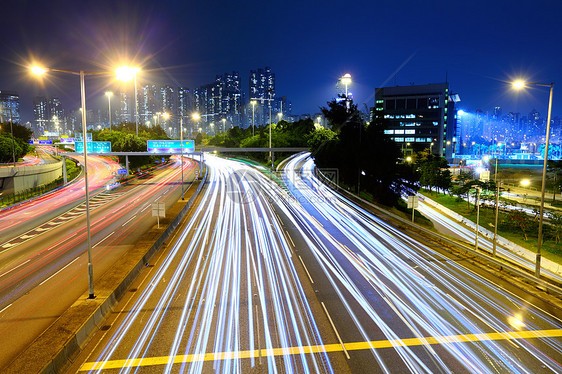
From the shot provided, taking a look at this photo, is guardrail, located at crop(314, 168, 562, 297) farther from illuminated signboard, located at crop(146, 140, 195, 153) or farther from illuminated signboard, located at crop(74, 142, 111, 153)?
illuminated signboard, located at crop(74, 142, 111, 153)

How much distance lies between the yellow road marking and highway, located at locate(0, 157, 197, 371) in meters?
3.52

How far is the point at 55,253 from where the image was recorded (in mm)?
20531

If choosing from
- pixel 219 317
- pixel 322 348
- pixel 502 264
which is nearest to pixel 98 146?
pixel 219 317

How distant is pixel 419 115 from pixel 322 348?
137 metres

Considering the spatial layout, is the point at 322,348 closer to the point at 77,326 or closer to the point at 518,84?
the point at 77,326

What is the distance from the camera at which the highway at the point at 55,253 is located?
12711 millimetres

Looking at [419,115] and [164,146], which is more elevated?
[419,115]

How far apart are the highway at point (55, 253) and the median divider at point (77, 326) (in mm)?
792

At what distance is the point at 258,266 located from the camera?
59.7 feet

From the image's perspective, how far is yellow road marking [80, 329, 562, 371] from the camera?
32.9ft

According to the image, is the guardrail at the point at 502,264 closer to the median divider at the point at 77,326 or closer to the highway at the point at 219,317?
the highway at the point at 219,317

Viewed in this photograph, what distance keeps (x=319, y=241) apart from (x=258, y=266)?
6.33 m

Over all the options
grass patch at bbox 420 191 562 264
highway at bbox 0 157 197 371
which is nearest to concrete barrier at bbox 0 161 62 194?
highway at bbox 0 157 197 371

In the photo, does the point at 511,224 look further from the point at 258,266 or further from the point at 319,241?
the point at 258,266
